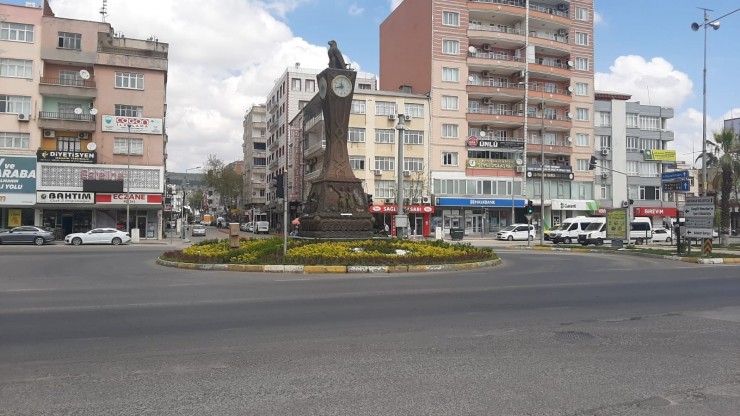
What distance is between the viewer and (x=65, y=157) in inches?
1748

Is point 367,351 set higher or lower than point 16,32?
lower

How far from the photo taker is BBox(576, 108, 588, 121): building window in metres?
63.6

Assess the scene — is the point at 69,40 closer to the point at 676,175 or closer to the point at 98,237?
the point at 98,237

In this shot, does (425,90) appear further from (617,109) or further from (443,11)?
(617,109)

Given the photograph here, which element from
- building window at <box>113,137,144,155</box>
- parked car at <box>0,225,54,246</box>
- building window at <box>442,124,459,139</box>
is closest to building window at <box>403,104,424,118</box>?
building window at <box>442,124,459,139</box>

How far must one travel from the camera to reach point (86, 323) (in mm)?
8461

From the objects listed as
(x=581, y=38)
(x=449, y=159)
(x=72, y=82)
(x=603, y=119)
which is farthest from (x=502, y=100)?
(x=72, y=82)

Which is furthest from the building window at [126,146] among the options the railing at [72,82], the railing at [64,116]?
the railing at [72,82]

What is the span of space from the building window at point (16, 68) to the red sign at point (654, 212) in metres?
63.1

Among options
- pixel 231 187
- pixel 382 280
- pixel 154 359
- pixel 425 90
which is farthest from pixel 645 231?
pixel 231 187

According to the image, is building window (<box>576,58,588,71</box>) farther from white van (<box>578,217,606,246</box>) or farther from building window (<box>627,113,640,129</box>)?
white van (<box>578,217,606,246</box>)

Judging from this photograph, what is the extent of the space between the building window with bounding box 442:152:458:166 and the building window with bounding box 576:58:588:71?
18557mm

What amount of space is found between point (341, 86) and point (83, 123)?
2897 cm

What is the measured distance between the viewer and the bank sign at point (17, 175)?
43.1 meters
